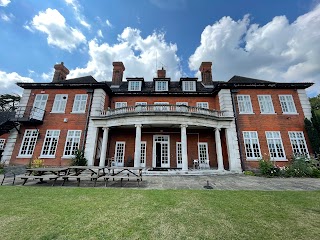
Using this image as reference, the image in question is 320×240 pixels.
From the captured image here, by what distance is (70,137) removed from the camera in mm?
15180

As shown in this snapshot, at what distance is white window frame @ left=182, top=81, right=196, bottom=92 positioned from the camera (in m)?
18.7

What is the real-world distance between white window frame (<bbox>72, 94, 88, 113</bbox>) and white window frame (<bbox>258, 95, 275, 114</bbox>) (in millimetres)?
18927

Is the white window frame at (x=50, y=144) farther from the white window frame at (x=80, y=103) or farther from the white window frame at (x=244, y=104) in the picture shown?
the white window frame at (x=244, y=104)

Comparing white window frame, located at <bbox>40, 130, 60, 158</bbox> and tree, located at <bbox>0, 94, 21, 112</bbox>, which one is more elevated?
tree, located at <bbox>0, 94, 21, 112</bbox>

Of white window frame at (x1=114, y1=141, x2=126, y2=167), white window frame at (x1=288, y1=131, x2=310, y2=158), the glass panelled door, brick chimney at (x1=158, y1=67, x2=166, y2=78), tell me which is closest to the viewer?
white window frame at (x1=288, y1=131, x2=310, y2=158)

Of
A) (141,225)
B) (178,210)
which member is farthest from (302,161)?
(141,225)

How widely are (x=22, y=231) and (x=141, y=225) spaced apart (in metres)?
2.67

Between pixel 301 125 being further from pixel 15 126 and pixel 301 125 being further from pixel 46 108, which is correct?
pixel 15 126

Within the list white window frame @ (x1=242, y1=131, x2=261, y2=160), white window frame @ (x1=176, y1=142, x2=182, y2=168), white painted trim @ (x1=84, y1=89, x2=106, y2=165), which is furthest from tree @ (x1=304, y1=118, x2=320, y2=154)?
white painted trim @ (x1=84, y1=89, x2=106, y2=165)

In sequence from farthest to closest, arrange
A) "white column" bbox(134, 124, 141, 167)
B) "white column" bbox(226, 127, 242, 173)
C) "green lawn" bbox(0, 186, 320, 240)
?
"white column" bbox(226, 127, 242, 173)
"white column" bbox(134, 124, 141, 167)
"green lawn" bbox(0, 186, 320, 240)

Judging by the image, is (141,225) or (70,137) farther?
(70,137)

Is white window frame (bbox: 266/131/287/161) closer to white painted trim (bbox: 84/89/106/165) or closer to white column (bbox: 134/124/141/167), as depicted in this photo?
white column (bbox: 134/124/141/167)

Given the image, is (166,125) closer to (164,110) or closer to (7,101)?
(164,110)

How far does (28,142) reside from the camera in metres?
15.1
